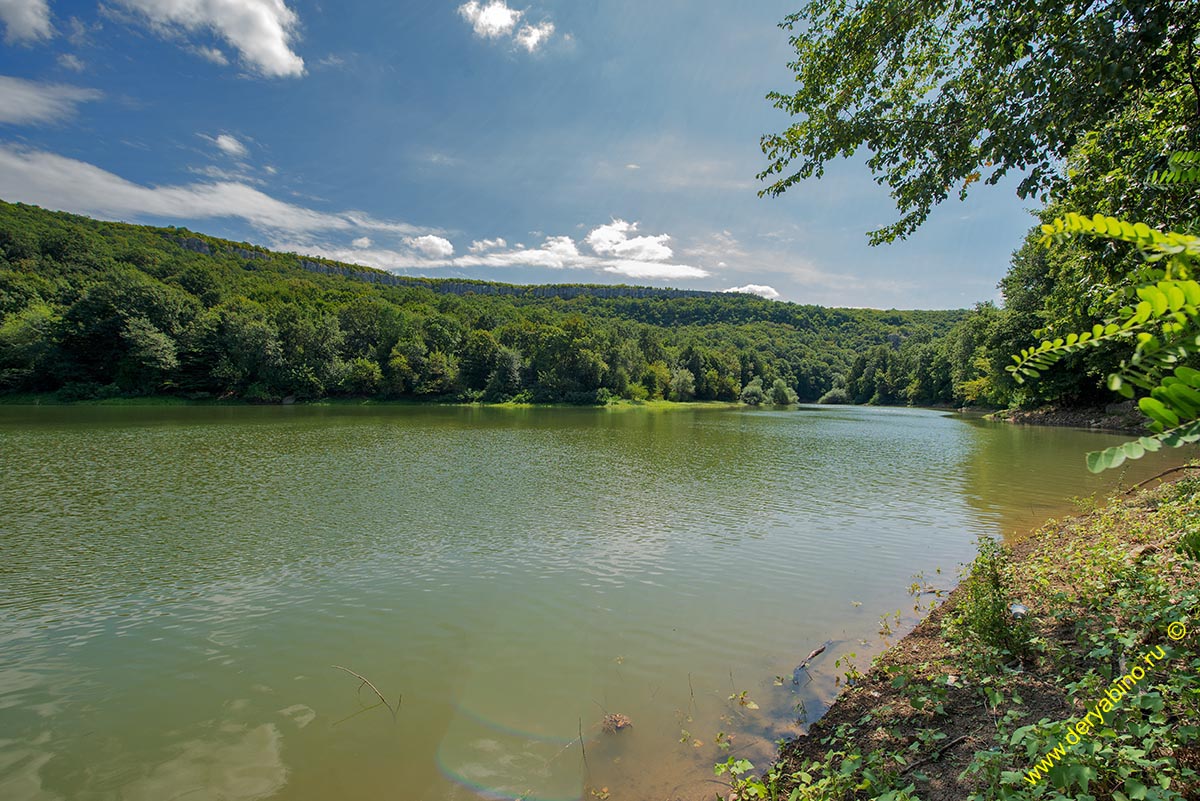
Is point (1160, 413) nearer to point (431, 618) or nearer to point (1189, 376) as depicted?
point (1189, 376)

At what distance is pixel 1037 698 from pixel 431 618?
734 centimetres

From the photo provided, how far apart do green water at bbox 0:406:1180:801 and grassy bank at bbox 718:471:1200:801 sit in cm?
99

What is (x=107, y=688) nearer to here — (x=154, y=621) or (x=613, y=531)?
(x=154, y=621)

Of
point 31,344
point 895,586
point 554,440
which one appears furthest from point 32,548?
point 31,344

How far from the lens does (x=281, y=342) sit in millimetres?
74188

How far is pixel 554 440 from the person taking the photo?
33438mm

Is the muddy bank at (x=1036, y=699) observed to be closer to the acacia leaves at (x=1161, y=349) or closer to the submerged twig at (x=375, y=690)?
the acacia leaves at (x=1161, y=349)

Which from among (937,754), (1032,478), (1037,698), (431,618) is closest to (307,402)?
(431,618)

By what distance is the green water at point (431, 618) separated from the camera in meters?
5.21

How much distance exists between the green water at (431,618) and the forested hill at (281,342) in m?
58.4

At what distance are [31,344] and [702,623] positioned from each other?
83.2 m

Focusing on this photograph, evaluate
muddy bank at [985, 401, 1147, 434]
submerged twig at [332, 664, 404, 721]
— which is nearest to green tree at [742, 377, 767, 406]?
muddy bank at [985, 401, 1147, 434]

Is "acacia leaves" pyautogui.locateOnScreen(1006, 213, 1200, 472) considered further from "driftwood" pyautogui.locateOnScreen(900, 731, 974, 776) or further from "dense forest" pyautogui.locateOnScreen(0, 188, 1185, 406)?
"dense forest" pyautogui.locateOnScreen(0, 188, 1185, 406)

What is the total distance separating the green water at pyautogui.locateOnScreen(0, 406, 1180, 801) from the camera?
521 cm
